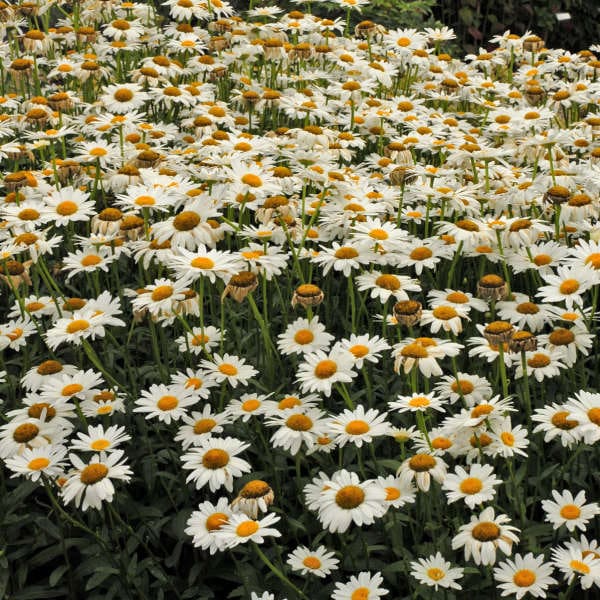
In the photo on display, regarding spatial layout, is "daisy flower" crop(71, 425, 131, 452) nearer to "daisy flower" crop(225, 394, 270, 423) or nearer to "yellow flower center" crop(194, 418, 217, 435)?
"yellow flower center" crop(194, 418, 217, 435)

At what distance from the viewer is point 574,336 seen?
3207mm

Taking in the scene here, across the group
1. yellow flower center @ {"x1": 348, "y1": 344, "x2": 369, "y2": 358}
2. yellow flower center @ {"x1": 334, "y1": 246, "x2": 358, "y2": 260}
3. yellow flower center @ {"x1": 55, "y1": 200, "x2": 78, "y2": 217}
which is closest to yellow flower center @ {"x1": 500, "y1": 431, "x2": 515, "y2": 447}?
yellow flower center @ {"x1": 348, "y1": 344, "x2": 369, "y2": 358}

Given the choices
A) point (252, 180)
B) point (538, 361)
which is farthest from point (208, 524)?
point (252, 180)

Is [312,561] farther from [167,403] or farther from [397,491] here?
[167,403]

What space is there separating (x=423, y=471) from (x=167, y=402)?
0.98 metres

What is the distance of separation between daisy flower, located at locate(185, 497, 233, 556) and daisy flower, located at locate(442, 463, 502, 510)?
2.25 feet

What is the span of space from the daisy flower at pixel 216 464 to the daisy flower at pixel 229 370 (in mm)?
324

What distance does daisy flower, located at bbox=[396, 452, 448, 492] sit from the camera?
2.62m

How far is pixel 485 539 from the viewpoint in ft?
8.07

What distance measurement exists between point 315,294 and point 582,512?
1.23 meters

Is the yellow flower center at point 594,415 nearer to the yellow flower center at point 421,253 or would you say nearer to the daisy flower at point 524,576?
the daisy flower at point 524,576

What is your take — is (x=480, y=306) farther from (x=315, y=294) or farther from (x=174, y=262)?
(x=174, y=262)

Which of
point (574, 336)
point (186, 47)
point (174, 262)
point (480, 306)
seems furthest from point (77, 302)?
point (186, 47)

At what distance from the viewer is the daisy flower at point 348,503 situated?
2525mm
